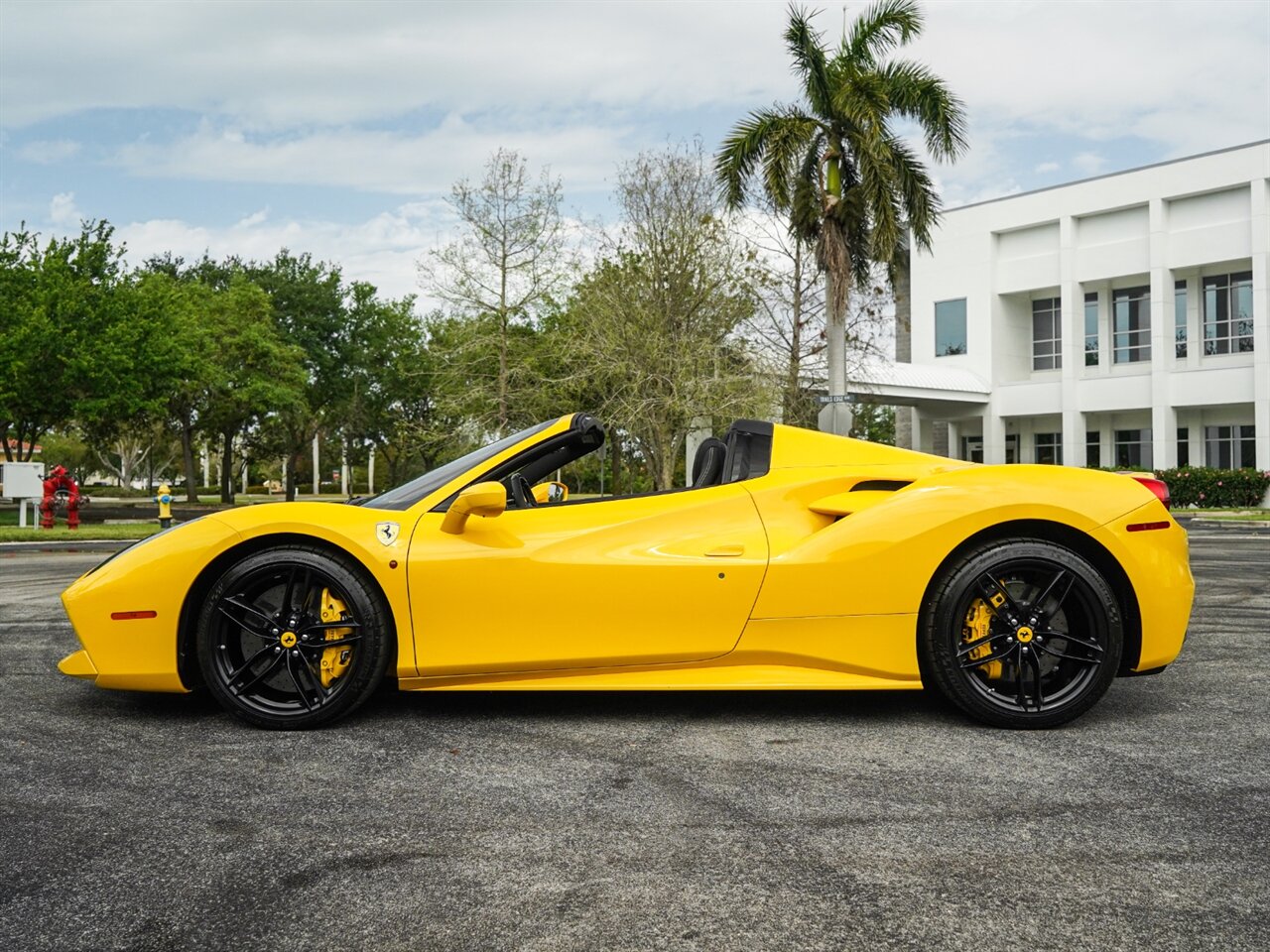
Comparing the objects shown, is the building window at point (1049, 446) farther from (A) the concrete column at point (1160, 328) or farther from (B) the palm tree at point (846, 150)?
(B) the palm tree at point (846, 150)

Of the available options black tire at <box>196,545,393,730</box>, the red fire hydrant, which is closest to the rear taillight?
black tire at <box>196,545,393,730</box>

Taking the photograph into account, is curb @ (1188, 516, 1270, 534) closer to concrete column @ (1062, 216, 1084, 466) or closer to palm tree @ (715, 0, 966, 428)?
palm tree @ (715, 0, 966, 428)

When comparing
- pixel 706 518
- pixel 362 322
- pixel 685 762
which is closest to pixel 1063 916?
pixel 685 762

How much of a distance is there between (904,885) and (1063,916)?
35 centimetres

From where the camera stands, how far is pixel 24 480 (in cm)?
2464

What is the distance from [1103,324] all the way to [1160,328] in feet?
10.4

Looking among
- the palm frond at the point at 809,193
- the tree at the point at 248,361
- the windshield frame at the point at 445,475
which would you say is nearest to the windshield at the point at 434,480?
the windshield frame at the point at 445,475

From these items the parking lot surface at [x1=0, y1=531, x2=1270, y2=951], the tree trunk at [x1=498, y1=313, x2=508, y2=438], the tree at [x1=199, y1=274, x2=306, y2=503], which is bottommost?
the parking lot surface at [x1=0, y1=531, x2=1270, y2=951]

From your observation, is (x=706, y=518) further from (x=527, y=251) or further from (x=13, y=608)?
(x=527, y=251)

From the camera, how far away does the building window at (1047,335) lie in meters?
41.8

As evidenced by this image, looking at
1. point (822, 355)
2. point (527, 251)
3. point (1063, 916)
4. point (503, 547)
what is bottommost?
point (1063, 916)

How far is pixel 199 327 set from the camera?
39.4 meters

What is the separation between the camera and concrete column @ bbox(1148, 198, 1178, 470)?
3681 centimetres

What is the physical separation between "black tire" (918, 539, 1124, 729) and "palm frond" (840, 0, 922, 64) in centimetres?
2018
